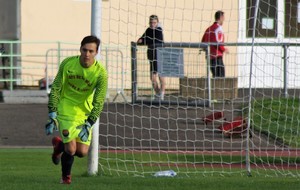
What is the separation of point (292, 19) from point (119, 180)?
→ 8.32 metres

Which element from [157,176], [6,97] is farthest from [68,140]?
[6,97]

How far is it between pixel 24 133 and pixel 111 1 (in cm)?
337

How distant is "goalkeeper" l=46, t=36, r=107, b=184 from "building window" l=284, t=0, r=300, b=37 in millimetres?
7858

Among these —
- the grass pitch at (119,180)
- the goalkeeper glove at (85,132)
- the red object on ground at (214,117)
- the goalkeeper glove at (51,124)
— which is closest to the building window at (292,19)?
the red object on ground at (214,117)

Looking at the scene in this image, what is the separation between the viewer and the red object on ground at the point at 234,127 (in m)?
19.0

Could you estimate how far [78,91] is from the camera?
13555 mm

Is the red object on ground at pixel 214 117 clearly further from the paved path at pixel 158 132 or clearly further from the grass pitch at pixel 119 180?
the grass pitch at pixel 119 180

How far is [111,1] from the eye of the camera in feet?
64.5

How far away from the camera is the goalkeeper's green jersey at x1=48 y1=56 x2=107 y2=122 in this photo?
43.7 ft

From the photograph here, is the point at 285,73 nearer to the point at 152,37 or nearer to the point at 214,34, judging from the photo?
the point at 152,37

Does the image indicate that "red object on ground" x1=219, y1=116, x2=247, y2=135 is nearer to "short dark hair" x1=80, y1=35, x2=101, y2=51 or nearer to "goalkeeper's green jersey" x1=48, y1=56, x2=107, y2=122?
"goalkeeper's green jersey" x1=48, y1=56, x2=107, y2=122

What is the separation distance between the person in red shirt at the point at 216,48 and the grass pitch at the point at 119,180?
424 cm

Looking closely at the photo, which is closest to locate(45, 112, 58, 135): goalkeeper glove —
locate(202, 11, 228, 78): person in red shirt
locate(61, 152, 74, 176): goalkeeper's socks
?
locate(61, 152, 74, 176): goalkeeper's socks

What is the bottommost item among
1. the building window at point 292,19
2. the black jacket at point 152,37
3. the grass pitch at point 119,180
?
the grass pitch at point 119,180
